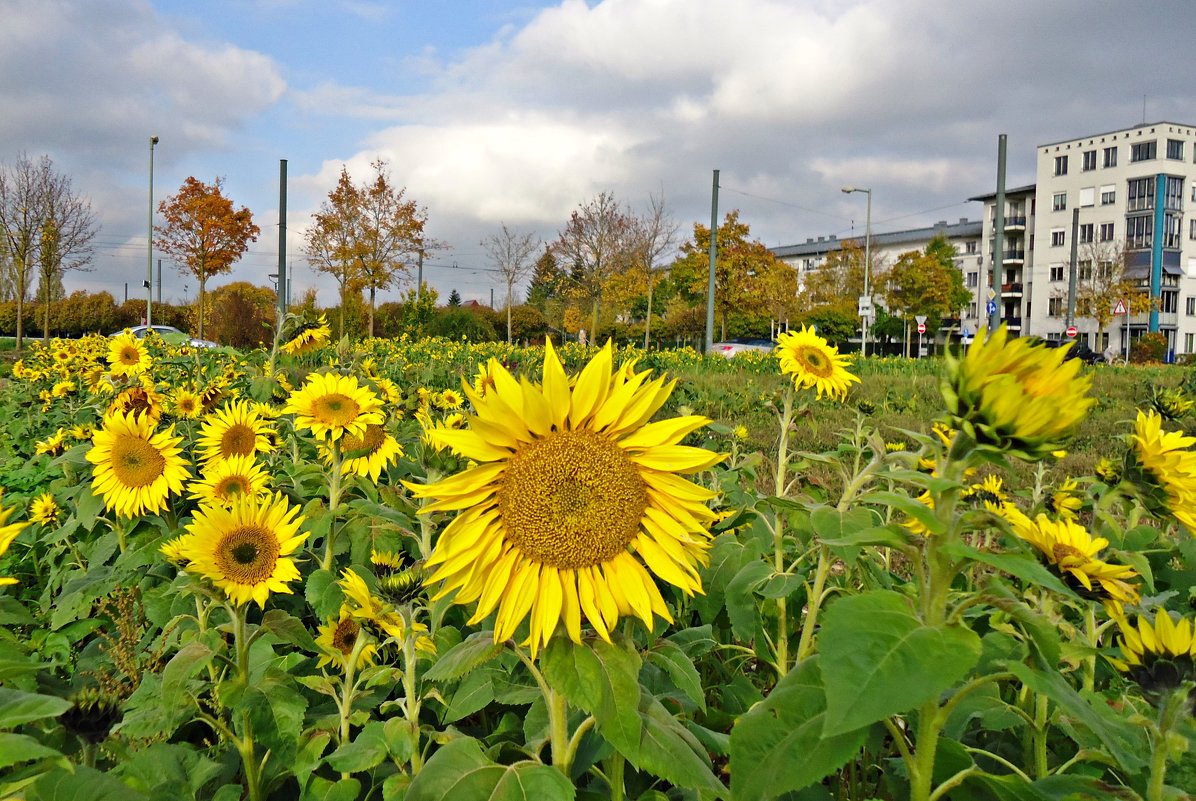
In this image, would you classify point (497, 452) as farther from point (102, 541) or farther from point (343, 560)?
point (102, 541)

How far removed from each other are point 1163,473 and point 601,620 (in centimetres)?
159

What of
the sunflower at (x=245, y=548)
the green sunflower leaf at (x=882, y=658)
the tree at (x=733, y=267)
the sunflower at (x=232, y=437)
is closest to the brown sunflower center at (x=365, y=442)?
the sunflower at (x=232, y=437)

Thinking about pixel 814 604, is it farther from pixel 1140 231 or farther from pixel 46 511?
pixel 1140 231

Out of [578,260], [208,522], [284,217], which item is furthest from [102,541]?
[578,260]

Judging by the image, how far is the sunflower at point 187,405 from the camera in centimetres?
378

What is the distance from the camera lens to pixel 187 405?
392cm

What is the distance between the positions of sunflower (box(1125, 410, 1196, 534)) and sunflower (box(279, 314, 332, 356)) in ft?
14.5

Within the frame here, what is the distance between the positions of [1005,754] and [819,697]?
3.84 ft

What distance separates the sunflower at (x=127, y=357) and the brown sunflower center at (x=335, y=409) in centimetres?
289

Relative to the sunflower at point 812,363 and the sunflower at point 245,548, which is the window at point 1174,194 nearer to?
the sunflower at point 812,363

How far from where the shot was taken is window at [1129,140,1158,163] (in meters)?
62.1

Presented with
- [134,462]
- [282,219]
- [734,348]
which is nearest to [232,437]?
[134,462]

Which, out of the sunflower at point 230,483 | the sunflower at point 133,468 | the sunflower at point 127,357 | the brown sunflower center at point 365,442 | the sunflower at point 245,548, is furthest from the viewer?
the sunflower at point 127,357

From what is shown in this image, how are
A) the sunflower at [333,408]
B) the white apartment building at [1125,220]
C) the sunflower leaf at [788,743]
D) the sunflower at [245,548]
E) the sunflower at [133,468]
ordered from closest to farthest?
1. the sunflower leaf at [788,743]
2. the sunflower at [245,548]
3. the sunflower at [133,468]
4. the sunflower at [333,408]
5. the white apartment building at [1125,220]
